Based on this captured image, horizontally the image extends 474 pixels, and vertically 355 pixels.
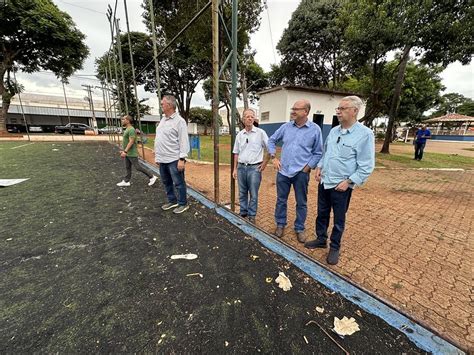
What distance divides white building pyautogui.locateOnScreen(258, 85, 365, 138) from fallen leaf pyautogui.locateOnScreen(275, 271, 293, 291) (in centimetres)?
1114

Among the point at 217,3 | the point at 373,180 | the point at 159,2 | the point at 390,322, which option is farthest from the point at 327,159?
the point at 159,2

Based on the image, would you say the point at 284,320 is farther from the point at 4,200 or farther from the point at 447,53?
the point at 447,53

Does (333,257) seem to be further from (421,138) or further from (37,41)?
(37,41)

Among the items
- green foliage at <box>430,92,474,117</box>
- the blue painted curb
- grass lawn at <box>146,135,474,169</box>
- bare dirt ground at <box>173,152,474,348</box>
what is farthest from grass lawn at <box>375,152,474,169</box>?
green foliage at <box>430,92,474,117</box>

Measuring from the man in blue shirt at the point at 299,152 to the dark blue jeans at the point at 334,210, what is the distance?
260 millimetres

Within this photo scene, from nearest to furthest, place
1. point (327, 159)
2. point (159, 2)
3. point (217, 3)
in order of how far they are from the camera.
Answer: point (327, 159) → point (217, 3) → point (159, 2)

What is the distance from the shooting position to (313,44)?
15516mm

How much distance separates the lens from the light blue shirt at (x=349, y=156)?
1.99 meters

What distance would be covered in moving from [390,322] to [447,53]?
10105mm

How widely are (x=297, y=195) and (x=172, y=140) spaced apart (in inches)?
78.7

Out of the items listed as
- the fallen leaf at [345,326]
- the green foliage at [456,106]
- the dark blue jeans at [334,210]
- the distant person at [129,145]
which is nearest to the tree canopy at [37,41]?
the distant person at [129,145]

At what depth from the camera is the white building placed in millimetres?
12133

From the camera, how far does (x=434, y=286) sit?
6.89ft

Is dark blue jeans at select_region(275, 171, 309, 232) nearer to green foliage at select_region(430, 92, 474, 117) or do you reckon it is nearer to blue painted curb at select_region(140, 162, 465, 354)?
blue painted curb at select_region(140, 162, 465, 354)
